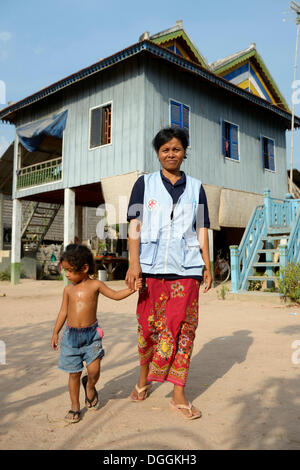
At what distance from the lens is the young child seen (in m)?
2.54

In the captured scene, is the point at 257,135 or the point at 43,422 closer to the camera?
the point at 43,422

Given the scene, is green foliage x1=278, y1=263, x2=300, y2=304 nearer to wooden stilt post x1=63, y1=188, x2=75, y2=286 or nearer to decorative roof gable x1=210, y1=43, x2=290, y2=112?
wooden stilt post x1=63, y1=188, x2=75, y2=286

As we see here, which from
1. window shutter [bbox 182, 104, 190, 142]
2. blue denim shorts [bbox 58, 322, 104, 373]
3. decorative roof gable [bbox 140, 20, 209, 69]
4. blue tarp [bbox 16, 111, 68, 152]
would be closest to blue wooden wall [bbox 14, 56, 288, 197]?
window shutter [bbox 182, 104, 190, 142]

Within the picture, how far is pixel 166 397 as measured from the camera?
2.92 metres

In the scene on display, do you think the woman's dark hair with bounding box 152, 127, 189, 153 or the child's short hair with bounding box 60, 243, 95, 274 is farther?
the woman's dark hair with bounding box 152, 127, 189, 153

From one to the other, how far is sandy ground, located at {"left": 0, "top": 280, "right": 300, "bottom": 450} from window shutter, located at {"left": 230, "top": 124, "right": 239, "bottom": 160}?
341 inches

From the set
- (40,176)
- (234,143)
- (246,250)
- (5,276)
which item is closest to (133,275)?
(246,250)

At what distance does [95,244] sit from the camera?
735 inches

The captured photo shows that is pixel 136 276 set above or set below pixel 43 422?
above

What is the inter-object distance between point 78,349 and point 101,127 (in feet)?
32.5

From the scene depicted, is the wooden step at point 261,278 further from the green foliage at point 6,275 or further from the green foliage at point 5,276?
the green foliage at point 5,276

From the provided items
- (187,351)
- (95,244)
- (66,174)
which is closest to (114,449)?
(187,351)

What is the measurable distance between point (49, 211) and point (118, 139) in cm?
886
